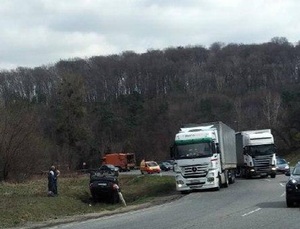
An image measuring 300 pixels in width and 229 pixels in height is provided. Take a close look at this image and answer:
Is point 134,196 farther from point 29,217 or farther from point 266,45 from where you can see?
point 266,45

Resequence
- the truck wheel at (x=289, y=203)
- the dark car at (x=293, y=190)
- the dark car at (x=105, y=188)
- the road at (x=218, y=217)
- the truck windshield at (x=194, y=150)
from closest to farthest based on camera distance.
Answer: the road at (x=218, y=217)
the dark car at (x=293, y=190)
the truck wheel at (x=289, y=203)
the truck windshield at (x=194, y=150)
the dark car at (x=105, y=188)

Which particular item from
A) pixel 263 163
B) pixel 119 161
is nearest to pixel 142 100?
pixel 119 161

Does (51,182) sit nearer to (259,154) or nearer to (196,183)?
(196,183)

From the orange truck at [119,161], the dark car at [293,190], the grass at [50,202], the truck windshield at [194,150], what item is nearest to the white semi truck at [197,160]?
the truck windshield at [194,150]

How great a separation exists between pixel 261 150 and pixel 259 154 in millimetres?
370

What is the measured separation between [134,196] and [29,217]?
1645 centimetres

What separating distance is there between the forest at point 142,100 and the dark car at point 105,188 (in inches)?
583

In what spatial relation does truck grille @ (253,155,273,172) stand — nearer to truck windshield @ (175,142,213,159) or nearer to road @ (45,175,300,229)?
truck windshield @ (175,142,213,159)

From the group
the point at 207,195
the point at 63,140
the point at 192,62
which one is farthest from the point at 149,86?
the point at 207,195

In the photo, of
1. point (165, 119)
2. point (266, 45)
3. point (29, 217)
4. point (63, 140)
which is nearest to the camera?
point (29, 217)

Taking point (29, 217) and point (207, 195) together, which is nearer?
point (29, 217)

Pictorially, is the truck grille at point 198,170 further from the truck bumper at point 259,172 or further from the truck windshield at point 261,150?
the truck bumper at point 259,172

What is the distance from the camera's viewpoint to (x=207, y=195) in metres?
31.3

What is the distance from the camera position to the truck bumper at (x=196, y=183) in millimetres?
33312
